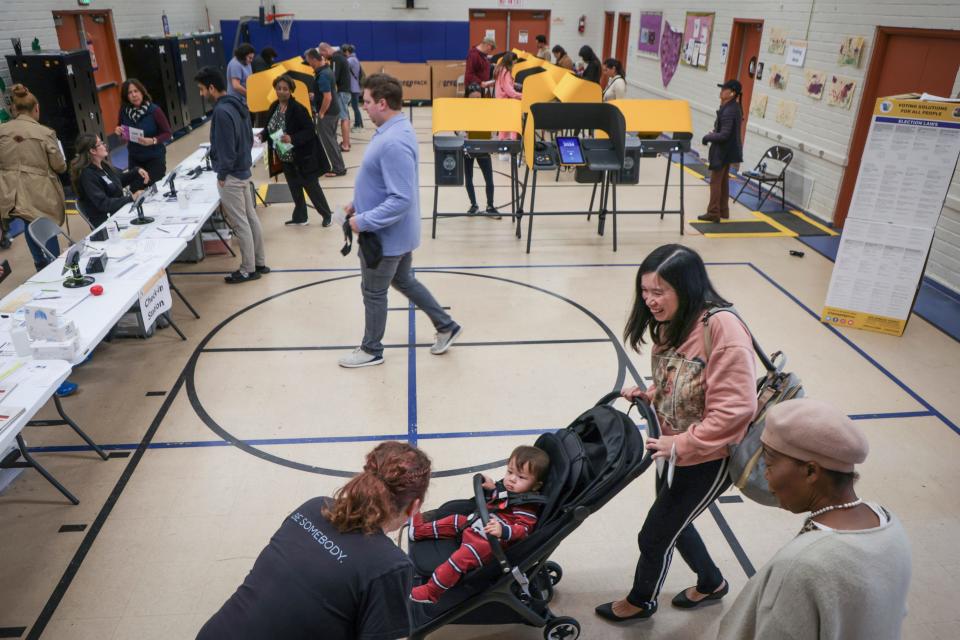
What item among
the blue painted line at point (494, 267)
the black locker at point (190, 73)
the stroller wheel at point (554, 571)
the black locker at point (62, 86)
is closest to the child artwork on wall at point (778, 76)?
the blue painted line at point (494, 267)

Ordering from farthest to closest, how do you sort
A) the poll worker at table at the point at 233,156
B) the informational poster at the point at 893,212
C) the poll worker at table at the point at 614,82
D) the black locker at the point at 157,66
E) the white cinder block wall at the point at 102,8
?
the black locker at the point at 157,66
the poll worker at table at the point at 614,82
the white cinder block wall at the point at 102,8
the poll worker at table at the point at 233,156
the informational poster at the point at 893,212

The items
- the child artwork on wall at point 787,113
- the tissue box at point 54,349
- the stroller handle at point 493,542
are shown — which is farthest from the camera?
the child artwork on wall at point 787,113

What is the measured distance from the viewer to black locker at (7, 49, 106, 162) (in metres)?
8.35

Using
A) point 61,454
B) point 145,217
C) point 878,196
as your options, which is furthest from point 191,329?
point 878,196

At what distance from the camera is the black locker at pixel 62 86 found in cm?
835

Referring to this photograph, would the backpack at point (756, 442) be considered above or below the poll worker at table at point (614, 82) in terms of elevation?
below

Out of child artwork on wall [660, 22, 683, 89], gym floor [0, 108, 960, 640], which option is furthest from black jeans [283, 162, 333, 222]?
child artwork on wall [660, 22, 683, 89]

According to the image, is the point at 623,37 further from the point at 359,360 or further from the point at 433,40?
the point at 359,360

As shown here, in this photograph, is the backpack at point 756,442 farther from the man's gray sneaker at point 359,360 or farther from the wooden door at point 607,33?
the wooden door at point 607,33

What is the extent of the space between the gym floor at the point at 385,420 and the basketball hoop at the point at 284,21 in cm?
1164

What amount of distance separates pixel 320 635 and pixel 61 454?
2.97 meters

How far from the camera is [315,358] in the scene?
16.1ft

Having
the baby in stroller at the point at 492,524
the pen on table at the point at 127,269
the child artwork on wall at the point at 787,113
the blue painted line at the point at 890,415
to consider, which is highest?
the child artwork on wall at the point at 787,113

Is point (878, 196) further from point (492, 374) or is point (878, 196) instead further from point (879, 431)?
point (492, 374)
